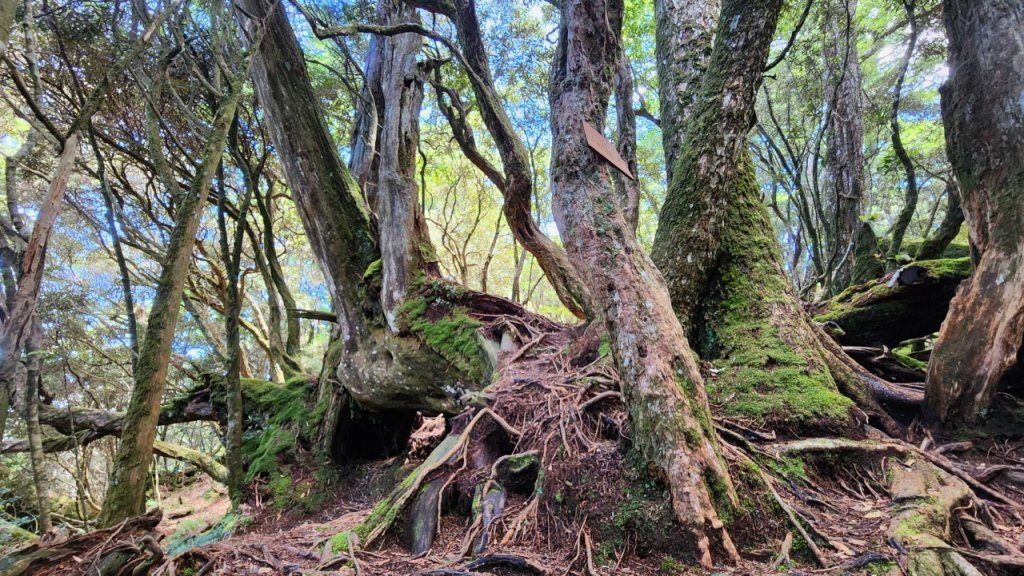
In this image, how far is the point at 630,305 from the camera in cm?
209

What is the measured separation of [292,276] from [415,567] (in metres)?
18.2

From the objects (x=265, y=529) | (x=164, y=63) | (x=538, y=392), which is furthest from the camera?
(x=265, y=529)

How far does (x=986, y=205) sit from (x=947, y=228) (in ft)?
5.48

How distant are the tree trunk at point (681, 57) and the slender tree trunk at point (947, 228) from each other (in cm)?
Answer: 224

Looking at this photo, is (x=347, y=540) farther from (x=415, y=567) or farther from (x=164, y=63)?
(x=164, y=63)

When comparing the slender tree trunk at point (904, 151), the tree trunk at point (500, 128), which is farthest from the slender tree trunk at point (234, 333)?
the slender tree trunk at point (904, 151)

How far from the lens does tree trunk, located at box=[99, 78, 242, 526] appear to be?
8.83 ft

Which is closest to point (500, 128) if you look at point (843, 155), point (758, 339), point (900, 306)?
point (758, 339)

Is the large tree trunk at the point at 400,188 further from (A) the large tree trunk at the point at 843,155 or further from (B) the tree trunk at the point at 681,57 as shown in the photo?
(A) the large tree trunk at the point at 843,155

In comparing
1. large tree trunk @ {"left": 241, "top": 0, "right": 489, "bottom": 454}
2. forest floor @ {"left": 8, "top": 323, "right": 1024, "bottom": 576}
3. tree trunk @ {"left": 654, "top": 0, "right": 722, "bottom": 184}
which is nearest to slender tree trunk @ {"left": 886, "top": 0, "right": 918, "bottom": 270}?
tree trunk @ {"left": 654, "top": 0, "right": 722, "bottom": 184}

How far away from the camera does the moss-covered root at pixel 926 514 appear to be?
5.11 ft

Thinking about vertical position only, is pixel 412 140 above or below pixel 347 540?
above

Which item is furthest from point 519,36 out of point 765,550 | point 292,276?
point 292,276

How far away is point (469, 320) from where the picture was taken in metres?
4.55
